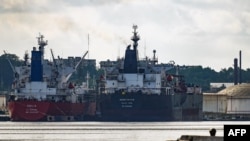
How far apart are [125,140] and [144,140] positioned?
8.53ft

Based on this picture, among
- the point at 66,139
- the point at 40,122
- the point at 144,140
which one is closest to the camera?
the point at 144,140

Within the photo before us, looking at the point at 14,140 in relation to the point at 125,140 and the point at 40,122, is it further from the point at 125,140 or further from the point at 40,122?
the point at 40,122

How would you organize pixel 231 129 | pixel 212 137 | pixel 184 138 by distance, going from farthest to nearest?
pixel 184 138 → pixel 212 137 → pixel 231 129

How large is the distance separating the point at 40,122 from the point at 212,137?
145443mm

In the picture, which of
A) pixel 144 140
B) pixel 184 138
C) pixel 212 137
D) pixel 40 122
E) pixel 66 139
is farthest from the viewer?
pixel 40 122

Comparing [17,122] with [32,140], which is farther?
[17,122]

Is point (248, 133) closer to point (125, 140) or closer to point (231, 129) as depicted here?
point (231, 129)

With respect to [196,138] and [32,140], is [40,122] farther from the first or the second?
[196,138]

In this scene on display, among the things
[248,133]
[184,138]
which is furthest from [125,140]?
[248,133]

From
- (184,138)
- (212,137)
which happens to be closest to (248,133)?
(212,137)

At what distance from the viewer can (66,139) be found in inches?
4242

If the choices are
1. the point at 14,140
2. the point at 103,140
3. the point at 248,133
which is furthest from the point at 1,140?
the point at 248,133

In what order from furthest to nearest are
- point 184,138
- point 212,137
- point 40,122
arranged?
point 40,122 → point 184,138 → point 212,137

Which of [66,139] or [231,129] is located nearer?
[231,129]
